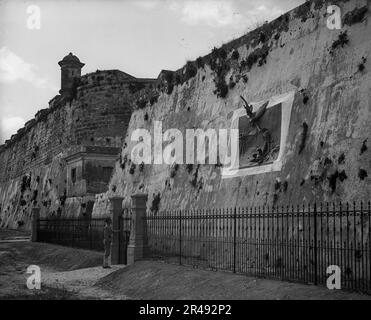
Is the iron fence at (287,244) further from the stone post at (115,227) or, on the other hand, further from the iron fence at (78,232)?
the stone post at (115,227)

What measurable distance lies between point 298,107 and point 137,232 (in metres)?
5.95

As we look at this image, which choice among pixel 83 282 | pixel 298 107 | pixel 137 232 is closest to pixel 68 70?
pixel 137 232

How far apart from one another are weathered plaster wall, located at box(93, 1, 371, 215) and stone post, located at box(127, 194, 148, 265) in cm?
236

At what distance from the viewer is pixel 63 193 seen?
112ft

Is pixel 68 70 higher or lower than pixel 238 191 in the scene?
higher

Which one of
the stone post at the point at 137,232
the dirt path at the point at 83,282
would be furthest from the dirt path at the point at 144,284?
the stone post at the point at 137,232

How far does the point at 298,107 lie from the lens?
1508 cm

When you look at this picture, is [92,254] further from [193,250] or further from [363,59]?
[363,59]

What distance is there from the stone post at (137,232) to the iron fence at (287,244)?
0.37 m

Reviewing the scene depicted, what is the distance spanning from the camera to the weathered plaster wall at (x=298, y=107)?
1284 centimetres

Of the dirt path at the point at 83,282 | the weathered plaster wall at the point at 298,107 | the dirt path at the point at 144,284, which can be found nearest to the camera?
the dirt path at the point at 144,284

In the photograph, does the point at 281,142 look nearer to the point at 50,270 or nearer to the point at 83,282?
the point at 83,282
